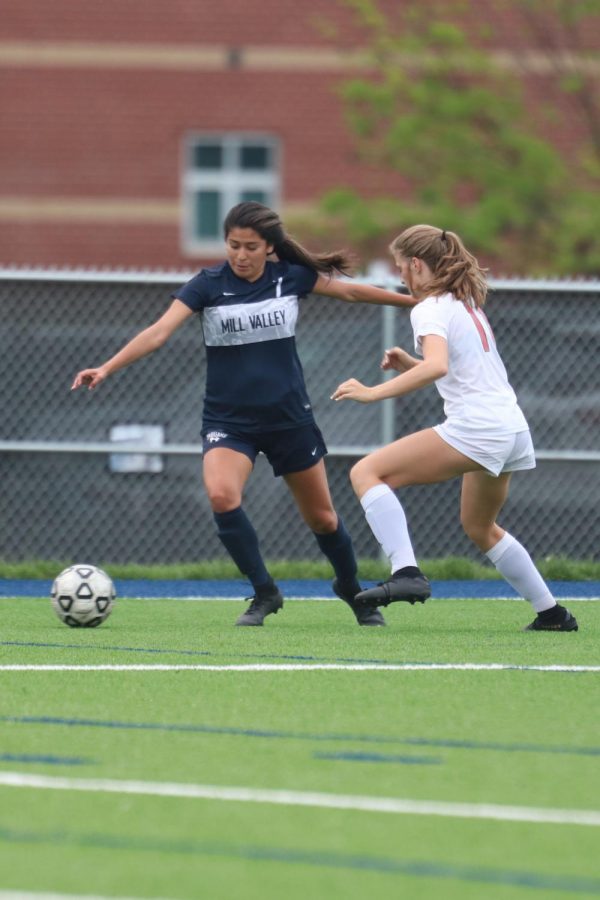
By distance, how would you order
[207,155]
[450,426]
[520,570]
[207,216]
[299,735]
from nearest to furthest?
[299,735] < [450,426] < [520,570] < [207,155] < [207,216]

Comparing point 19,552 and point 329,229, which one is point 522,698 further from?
point 329,229

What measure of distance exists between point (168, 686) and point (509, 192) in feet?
62.1

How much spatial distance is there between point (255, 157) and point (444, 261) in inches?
903

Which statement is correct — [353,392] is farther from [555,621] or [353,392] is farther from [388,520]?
[555,621]

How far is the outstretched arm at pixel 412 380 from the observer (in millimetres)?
7621

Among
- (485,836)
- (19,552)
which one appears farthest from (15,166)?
(485,836)

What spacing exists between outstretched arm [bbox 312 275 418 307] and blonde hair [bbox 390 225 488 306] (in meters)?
0.64

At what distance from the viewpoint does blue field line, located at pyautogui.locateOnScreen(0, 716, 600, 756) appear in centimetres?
516

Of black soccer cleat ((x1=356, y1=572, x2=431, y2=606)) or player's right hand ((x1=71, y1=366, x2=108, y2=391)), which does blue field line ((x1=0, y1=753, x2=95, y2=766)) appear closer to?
black soccer cleat ((x1=356, y1=572, x2=431, y2=606))

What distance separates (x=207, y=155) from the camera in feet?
101

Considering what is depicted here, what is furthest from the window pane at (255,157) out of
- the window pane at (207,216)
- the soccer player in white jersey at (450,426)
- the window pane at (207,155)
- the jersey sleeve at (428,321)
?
the jersey sleeve at (428,321)

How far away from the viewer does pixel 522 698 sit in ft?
20.2

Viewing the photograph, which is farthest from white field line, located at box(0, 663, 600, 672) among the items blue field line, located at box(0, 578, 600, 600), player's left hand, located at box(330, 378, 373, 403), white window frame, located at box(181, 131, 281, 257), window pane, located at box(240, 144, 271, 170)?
window pane, located at box(240, 144, 271, 170)

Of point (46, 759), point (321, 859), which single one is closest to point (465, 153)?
point (46, 759)
